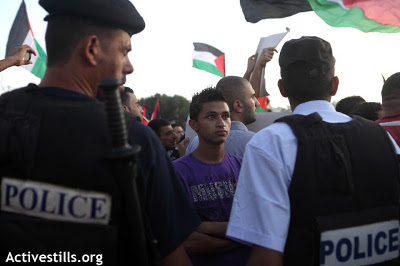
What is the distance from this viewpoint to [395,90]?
3.49 m

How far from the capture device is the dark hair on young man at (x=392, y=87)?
3486 mm

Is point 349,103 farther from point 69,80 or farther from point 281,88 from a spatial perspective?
point 69,80

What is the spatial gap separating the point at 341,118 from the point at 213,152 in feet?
4.44

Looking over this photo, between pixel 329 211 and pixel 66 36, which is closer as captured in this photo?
pixel 66 36

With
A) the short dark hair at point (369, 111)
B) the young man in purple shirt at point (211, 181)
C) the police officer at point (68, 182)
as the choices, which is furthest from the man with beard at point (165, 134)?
the police officer at point (68, 182)

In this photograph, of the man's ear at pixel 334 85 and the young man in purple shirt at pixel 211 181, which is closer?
the man's ear at pixel 334 85

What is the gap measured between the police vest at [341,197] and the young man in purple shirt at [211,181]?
1.99ft

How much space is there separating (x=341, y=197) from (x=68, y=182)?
4.16 feet

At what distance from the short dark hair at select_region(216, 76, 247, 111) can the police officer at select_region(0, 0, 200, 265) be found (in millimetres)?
2742

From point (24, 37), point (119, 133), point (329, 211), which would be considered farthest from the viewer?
point (24, 37)

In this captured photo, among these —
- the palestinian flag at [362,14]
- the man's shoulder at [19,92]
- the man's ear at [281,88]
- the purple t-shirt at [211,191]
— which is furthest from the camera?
the palestinian flag at [362,14]

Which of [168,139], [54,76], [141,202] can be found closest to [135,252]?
[141,202]

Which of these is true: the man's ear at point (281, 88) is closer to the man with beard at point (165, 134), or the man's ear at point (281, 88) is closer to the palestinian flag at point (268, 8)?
the palestinian flag at point (268, 8)

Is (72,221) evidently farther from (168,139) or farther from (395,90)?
(168,139)
